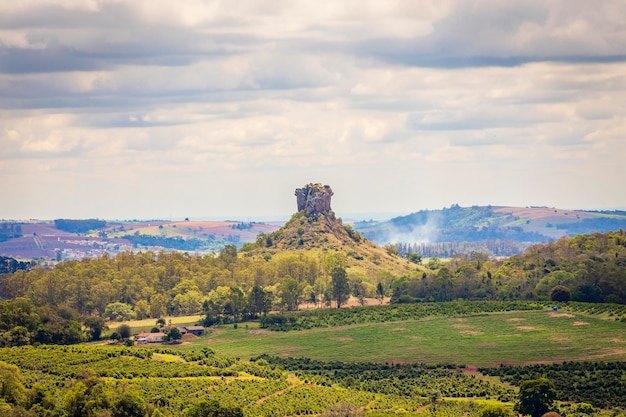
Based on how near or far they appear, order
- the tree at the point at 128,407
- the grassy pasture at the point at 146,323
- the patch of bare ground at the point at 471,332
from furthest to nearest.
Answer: the grassy pasture at the point at 146,323, the patch of bare ground at the point at 471,332, the tree at the point at 128,407

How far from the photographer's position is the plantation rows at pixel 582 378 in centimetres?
11156

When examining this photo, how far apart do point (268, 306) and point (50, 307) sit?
42220 millimetres

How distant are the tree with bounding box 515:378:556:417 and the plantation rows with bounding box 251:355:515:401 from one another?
787 centimetres

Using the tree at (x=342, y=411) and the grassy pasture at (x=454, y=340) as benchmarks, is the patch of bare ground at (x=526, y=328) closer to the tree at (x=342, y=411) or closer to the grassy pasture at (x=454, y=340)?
the grassy pasture at (x=454, y=340)

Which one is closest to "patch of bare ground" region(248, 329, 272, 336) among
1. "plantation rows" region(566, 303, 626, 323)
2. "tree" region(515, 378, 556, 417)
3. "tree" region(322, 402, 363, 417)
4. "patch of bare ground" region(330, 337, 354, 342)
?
"patch of bare ground" region(330, 337, 354, 342)

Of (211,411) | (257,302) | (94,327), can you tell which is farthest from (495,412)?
(257,302)

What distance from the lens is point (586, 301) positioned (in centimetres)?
18150

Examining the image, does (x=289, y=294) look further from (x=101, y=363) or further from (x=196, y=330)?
(x=101, y=363)

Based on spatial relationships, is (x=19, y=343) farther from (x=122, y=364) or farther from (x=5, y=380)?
(x=5, y=380)

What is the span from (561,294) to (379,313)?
34436 millimetres

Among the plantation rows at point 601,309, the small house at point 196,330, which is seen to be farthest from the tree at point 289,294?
the plantation rows at point 601,309

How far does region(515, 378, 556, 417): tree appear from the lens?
10419 centimetres

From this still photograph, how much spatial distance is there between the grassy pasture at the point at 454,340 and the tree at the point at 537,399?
29.1m

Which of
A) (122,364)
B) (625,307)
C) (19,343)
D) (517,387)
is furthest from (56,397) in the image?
(625,307)
